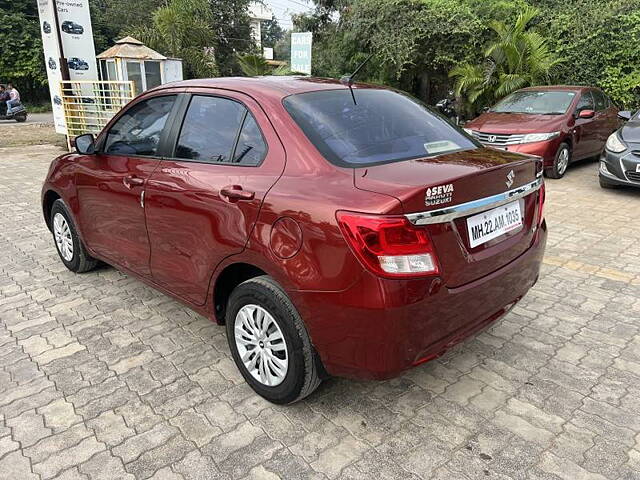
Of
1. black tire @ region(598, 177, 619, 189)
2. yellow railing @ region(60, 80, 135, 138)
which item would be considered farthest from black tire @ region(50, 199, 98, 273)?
yellow railing @ region(60, 80, 135, 138)

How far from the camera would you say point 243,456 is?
7.77 feet

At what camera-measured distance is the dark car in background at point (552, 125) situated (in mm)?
8203

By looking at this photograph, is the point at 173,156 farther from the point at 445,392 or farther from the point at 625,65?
the point at 625,65

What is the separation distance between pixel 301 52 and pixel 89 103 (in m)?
5.76

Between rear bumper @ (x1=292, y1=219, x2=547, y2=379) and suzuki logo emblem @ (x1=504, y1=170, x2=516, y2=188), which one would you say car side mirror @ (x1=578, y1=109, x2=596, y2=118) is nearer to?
suzuki logo emblem @ (x1=504, y1=170, x2=516, y2=188)

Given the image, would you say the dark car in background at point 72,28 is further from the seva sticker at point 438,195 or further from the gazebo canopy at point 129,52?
the seva sticker at point 438,195

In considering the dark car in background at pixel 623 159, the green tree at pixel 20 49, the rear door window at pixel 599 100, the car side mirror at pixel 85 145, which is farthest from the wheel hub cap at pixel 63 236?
the green tree at pixel 20 49

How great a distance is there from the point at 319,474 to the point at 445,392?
2.99 feet

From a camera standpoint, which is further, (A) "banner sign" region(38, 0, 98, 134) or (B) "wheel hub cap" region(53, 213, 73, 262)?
(A) "banner sign" region(38, 0, 98, 134)

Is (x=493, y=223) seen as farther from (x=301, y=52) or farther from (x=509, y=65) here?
(x=509, y=65)

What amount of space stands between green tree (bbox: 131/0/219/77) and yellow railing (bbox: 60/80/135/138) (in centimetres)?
960

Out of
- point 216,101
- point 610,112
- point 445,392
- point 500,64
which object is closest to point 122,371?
point 216,101

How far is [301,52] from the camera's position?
412 inches

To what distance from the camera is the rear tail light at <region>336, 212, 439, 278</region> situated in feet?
6.87
